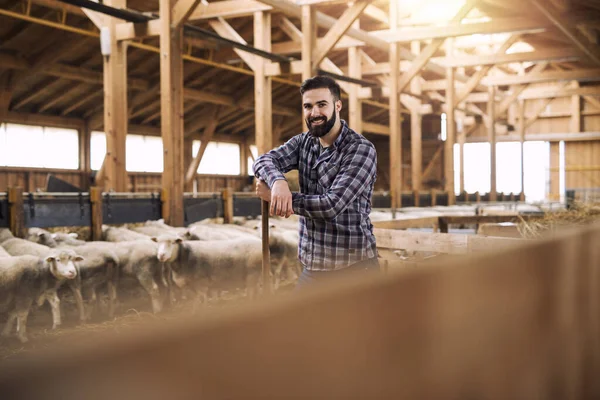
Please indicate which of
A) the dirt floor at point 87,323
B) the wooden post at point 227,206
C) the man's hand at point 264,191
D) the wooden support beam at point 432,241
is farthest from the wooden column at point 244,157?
the man's hand at point 264,191

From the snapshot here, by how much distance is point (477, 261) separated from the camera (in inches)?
42.2

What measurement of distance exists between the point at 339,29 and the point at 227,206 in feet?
10.4

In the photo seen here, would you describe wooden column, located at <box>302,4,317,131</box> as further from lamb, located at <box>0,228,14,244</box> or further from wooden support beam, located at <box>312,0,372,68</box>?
lamb, located at <box>0,228,14,244</box>

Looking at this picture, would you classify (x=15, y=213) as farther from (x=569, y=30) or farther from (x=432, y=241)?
(x=569, y=30)

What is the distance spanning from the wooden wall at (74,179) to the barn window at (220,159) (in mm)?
362

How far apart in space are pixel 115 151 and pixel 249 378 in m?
8.25

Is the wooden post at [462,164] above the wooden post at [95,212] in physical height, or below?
above

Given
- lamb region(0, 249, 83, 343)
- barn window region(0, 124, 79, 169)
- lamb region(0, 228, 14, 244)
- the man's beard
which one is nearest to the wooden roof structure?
barn window region(0, 124, 79, 169)

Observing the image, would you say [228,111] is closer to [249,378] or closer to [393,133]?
[393,133]

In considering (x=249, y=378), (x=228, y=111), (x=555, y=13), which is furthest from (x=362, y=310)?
(x=228, y=111)

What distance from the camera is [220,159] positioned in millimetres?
24469

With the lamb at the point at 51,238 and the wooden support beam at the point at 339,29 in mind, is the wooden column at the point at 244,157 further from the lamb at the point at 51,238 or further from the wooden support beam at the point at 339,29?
the lamb at the point at 51,238

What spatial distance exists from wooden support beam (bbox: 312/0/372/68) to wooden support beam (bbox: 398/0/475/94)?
2.27m

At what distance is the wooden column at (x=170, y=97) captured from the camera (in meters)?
7.99
